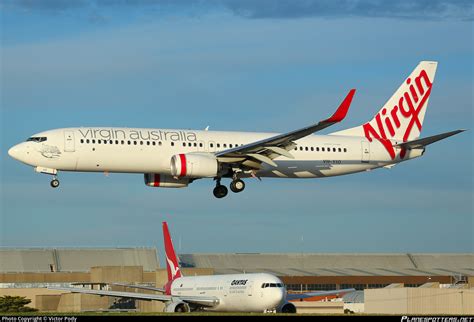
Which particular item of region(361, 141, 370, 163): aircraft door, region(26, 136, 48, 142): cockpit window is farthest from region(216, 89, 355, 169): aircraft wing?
region(26, 136, 48, 142): cockpit window

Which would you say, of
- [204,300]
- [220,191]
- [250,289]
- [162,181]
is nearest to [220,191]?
[220,191]

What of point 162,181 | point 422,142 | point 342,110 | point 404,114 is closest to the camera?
point 342,110

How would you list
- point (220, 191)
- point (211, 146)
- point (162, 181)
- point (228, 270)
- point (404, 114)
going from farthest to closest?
1. point (228, 270)
2. point (404, 114)
3. point (220, 191)
4. point (162, 181)
5. point (211, 146)

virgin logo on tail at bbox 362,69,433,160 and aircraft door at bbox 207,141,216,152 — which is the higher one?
virgin logo on tail at bbox 362,69,433,160

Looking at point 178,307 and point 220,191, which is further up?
point 220,191

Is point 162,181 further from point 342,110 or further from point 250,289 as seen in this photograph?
point 342,110

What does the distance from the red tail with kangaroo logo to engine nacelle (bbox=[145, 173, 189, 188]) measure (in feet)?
42.9

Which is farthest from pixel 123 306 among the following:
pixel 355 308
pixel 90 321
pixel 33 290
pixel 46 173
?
pixel 90 321

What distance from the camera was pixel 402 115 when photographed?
3268 inches

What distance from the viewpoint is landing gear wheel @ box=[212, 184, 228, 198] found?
75.1 metres

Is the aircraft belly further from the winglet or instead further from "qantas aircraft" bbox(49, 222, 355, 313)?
the winglet

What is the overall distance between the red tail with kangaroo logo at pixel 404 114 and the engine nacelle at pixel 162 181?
13.1 metres

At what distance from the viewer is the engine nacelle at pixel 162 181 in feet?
243

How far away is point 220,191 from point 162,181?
4.04 meters
